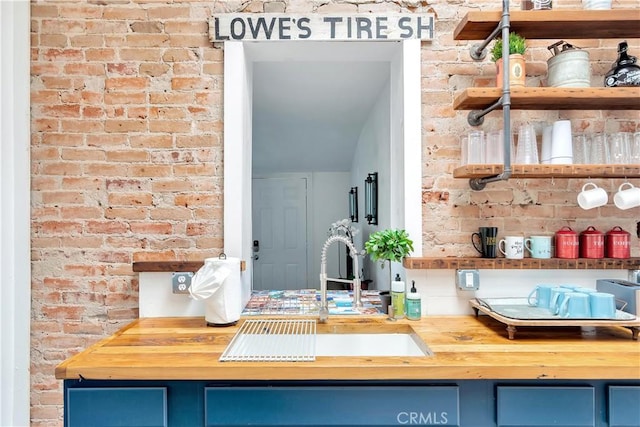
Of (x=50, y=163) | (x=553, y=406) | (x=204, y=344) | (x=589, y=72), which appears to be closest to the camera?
(x=553, y=406)

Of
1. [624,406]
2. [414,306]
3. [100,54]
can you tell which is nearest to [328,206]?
[414,306]

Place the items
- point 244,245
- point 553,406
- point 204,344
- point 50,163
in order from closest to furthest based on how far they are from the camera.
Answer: point 553,406 < point 204,344 < point 50,163 < point 244,245

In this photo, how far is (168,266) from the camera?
1.76 metres

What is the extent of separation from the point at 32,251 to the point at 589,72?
8.88ft

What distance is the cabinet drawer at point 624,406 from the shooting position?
1195 mm

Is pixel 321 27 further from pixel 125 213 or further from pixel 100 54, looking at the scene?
pixel 125 213

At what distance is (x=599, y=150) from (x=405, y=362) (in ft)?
4.40

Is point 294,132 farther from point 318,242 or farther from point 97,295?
point 97,295

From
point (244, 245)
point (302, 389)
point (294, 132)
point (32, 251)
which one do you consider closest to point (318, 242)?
point (294, 132)

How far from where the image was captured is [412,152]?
1.81 m

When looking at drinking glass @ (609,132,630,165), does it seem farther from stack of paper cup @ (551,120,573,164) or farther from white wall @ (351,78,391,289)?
white wall @ (351,78,391,289)

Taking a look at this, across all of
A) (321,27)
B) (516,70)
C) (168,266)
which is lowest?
(168,266)

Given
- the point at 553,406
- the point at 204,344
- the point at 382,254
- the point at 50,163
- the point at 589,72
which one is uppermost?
the point at 589,72

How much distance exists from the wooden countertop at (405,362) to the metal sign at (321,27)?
1384 millimetres
